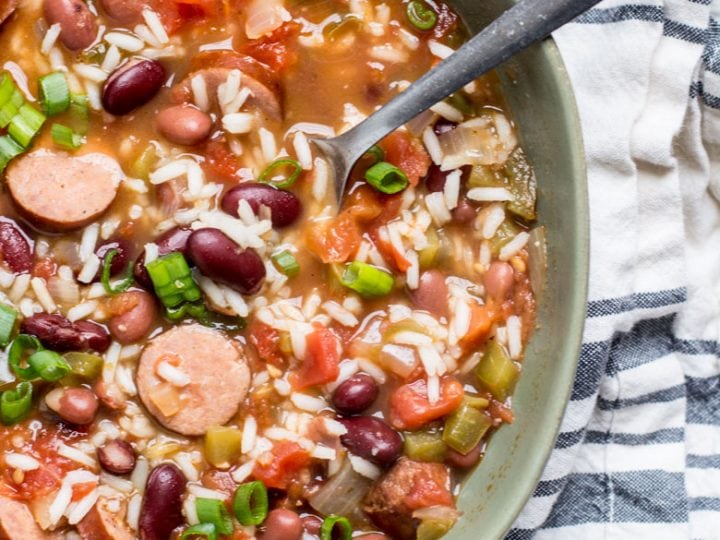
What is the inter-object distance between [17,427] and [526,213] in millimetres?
1722

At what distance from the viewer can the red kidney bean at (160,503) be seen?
3.19m

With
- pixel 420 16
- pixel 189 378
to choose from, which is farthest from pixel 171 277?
pixel 420 16

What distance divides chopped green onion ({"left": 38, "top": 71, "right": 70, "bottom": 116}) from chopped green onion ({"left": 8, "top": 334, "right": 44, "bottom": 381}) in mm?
690

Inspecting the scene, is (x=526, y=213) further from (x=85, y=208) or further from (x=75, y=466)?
(x=75, y=466)

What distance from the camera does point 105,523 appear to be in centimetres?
323

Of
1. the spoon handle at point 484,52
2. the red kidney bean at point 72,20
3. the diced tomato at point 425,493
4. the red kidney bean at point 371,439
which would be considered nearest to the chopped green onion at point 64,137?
the red kidney bean at point 72,20

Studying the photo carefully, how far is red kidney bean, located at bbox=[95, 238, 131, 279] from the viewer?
3.25m

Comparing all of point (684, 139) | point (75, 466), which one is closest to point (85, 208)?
point (75, 466)

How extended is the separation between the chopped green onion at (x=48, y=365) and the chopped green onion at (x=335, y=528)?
92cm

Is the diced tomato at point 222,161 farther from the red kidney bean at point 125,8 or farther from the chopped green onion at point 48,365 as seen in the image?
the chopped green onion at point 48,365

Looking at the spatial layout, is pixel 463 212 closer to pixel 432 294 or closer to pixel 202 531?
pixel 432 294

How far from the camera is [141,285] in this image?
326cm

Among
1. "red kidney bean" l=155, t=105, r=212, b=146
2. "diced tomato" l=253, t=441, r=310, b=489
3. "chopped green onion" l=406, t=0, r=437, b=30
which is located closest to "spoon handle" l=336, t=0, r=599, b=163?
"chopped green onion" l=406, t=0, r=437, b=30

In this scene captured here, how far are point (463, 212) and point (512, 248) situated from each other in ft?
0.63
